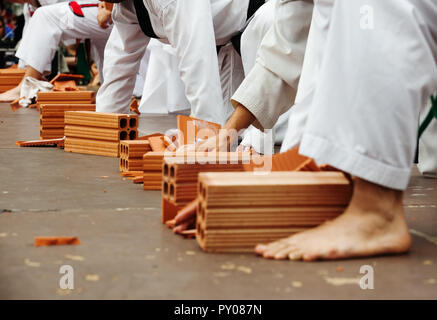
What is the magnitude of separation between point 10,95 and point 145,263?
5576 millimetres

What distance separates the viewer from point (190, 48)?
124 inches

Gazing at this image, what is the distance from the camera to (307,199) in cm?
158

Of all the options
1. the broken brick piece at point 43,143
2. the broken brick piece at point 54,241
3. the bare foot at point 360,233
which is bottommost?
the broken brick piece at point 43,143

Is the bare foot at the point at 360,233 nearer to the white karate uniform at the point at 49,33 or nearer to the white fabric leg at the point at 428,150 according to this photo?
the white fabric leg at the point at 428,150

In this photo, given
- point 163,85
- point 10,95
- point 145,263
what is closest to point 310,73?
point 145,263

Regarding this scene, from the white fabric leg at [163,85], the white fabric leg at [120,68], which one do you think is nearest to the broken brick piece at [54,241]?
the white fabric leg at [120,68]

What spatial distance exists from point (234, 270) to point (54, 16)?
5319mm

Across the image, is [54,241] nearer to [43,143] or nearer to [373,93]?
[373,93]

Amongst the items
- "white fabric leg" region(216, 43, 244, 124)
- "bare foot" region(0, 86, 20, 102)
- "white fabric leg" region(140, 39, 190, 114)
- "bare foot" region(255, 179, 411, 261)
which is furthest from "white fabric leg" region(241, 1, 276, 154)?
"bare foot" region(0, 86, 20, 102)

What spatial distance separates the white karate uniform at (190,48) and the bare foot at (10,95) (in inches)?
110

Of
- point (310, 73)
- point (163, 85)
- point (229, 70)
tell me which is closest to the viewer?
point (310, 73)

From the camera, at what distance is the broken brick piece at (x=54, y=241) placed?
1589mm

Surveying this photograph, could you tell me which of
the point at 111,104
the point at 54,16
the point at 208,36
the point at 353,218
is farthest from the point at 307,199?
the point at 54,16
